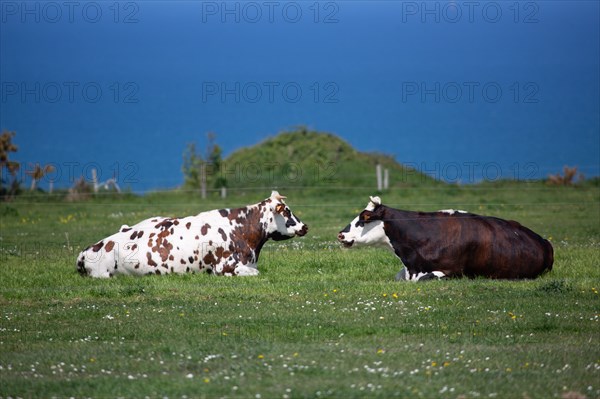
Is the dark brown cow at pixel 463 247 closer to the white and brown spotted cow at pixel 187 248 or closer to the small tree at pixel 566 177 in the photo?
the white and brown spotted cow at pixel 187 248

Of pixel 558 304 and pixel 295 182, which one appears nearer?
pixel 558 304

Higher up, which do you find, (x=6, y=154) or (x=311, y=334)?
(x=6, y=154)

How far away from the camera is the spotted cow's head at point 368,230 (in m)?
19.3

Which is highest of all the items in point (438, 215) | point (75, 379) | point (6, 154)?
point (6, 154)

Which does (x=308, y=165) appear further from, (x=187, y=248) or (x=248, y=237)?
(x=187, y=248)

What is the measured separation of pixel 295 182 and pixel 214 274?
25.3 meters

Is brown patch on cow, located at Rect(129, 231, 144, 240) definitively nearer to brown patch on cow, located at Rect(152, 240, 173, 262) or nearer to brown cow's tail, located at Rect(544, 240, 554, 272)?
brown patch on cow, located at Rect(152, 240, 173, 262)

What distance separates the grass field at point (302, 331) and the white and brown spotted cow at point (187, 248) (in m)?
0.52

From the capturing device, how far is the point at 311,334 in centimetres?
1362

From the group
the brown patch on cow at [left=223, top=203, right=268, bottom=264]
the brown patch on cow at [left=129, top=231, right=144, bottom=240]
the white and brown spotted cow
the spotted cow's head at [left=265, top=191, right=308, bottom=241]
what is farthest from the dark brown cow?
the brown patch on cow at [left=129, top=231, right=144, bottom=240]

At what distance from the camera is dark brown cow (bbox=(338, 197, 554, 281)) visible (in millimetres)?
18516

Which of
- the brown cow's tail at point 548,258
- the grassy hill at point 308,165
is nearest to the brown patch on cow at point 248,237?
the brown cow's tail at point 548,258

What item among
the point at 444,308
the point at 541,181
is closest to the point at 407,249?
the point at 444,308

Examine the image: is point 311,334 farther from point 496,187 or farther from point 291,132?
point 291,132
